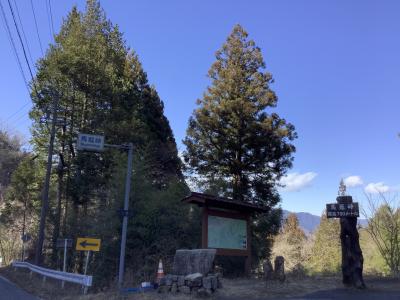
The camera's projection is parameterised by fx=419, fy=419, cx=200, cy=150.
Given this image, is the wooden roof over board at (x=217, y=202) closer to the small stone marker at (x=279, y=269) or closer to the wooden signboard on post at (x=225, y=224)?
the wooden signboard on post at (x=225, y=224)

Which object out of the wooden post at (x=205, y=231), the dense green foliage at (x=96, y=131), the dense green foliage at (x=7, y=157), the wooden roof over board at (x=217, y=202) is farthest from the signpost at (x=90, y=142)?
the dense green foliage at (x=7, y=157)

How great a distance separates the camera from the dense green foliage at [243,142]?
86.9 feet

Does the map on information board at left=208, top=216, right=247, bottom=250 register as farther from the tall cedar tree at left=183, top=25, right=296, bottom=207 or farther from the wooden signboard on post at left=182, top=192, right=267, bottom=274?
A: the tall cedar tree at left=183, top=25, right=296, bottom=207

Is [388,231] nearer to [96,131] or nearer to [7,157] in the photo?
[96,131]

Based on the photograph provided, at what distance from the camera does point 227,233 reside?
714 inches

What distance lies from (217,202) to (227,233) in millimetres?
1617

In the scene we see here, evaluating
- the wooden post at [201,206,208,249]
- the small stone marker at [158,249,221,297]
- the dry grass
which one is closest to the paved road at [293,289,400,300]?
the dry grass

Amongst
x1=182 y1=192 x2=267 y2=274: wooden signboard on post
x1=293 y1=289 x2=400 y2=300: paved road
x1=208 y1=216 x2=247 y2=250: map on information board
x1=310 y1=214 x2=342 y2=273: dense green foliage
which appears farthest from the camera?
x1=310 y1=214 x2=342 y2=273: dense green foliage

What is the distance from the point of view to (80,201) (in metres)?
29.9

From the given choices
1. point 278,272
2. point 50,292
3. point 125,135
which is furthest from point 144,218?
point 125,135

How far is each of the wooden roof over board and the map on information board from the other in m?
0.55

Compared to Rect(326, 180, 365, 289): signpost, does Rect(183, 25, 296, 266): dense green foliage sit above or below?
above

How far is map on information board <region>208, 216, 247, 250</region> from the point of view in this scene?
17516mm

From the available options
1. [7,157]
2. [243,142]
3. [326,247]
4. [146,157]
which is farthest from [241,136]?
[7,157]
